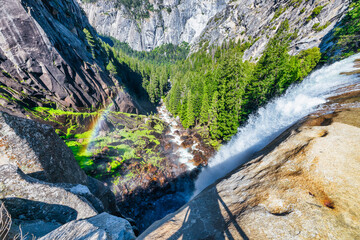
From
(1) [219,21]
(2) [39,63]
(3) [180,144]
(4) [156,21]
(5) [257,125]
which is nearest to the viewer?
(5) [257,125]

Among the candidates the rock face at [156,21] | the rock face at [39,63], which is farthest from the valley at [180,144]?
the rock face at [156,21]

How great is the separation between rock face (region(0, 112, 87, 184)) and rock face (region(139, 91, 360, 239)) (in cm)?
622

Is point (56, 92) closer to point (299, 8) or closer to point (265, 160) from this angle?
point (265, 160)

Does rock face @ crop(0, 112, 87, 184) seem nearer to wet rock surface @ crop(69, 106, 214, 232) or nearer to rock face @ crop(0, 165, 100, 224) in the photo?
rock face @ crop(0, 165, 100, 224)

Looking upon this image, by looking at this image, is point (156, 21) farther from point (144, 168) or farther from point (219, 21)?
point (144, 168)

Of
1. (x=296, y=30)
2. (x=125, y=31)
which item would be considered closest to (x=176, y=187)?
(x=296, y=30)

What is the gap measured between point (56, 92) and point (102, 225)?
25183 mm

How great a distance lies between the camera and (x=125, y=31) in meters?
157

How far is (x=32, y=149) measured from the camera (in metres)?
5.83

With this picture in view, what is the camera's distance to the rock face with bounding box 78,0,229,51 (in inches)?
6063

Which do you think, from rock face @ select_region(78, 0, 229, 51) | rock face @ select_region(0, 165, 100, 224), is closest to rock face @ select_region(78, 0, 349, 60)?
rock face @ select_region(78, 0, 229, 51)

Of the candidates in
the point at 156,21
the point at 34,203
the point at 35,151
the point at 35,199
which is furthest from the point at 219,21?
the point at 34,203

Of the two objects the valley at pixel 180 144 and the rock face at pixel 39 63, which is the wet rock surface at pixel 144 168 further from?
the rock face at pixel 39 63

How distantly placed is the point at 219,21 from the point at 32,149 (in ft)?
488
